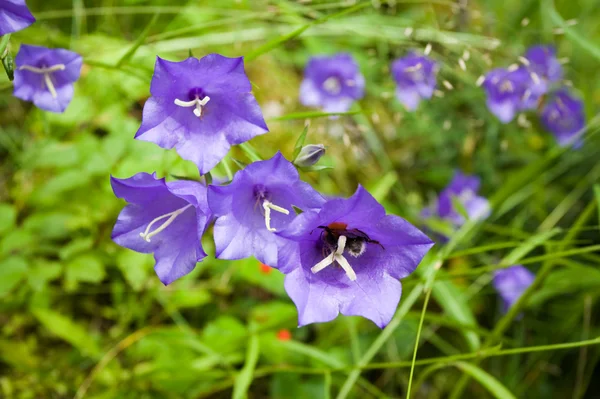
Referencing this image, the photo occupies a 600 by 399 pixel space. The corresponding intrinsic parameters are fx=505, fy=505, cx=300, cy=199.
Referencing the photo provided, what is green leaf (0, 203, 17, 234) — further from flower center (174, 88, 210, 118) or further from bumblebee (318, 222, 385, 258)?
bumblebee (318, 222, 385, 258)

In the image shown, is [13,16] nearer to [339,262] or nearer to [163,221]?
[163,221]

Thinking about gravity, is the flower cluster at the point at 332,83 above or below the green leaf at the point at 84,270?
above

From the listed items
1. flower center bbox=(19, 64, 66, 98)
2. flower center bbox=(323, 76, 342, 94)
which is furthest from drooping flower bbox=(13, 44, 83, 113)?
flower center bbox=(323, 76, 342, 94)

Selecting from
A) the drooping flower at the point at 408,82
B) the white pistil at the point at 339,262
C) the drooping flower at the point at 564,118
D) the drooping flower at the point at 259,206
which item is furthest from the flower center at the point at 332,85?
the white pistil at the point at 339,262

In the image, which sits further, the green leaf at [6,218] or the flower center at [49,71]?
the green leaf at [6,218]

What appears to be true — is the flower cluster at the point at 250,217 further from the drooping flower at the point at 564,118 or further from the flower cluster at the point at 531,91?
the drooping flower at the point at 564,118

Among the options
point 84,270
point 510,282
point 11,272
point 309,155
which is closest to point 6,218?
point 11,272
